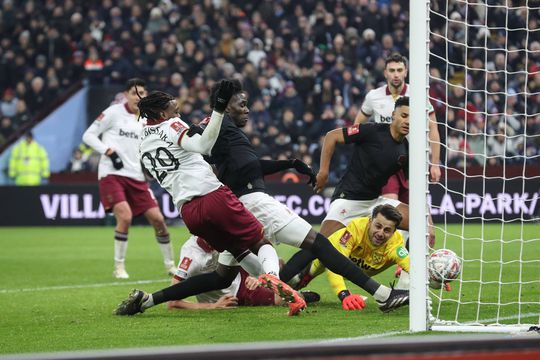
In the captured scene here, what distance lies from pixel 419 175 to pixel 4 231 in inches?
594

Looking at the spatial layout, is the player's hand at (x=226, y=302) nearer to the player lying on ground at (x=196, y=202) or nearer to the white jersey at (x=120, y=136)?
the player lying on ground at (x=196, y=202)

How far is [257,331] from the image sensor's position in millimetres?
6500

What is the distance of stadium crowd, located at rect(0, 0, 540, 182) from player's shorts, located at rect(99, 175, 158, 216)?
29.1ft

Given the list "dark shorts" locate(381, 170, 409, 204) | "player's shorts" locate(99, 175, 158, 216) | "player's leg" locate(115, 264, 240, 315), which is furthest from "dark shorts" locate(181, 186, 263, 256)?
"player's shorts" locate(99, 175, 158, 216)

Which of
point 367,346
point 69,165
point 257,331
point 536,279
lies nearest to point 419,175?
point 257,331

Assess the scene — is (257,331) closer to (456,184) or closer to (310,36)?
(456,184)

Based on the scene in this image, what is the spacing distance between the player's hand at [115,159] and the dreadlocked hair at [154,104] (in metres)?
4.36

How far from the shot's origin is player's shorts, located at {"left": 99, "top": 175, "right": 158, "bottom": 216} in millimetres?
11852

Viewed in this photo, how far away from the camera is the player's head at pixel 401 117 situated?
8.40 m

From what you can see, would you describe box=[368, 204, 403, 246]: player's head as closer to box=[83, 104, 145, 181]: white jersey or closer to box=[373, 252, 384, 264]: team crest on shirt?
box=[373, 252, 384, 264]: team crest on shirt

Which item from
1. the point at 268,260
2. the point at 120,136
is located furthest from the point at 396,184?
the point at 120,136

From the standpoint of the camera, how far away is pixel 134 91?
11406 millimetres

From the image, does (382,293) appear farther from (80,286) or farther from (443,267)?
(80,286)

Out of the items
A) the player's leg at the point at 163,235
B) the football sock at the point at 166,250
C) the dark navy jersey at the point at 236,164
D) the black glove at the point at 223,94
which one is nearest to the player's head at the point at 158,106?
the dark navy jersey at the point at 236,164
